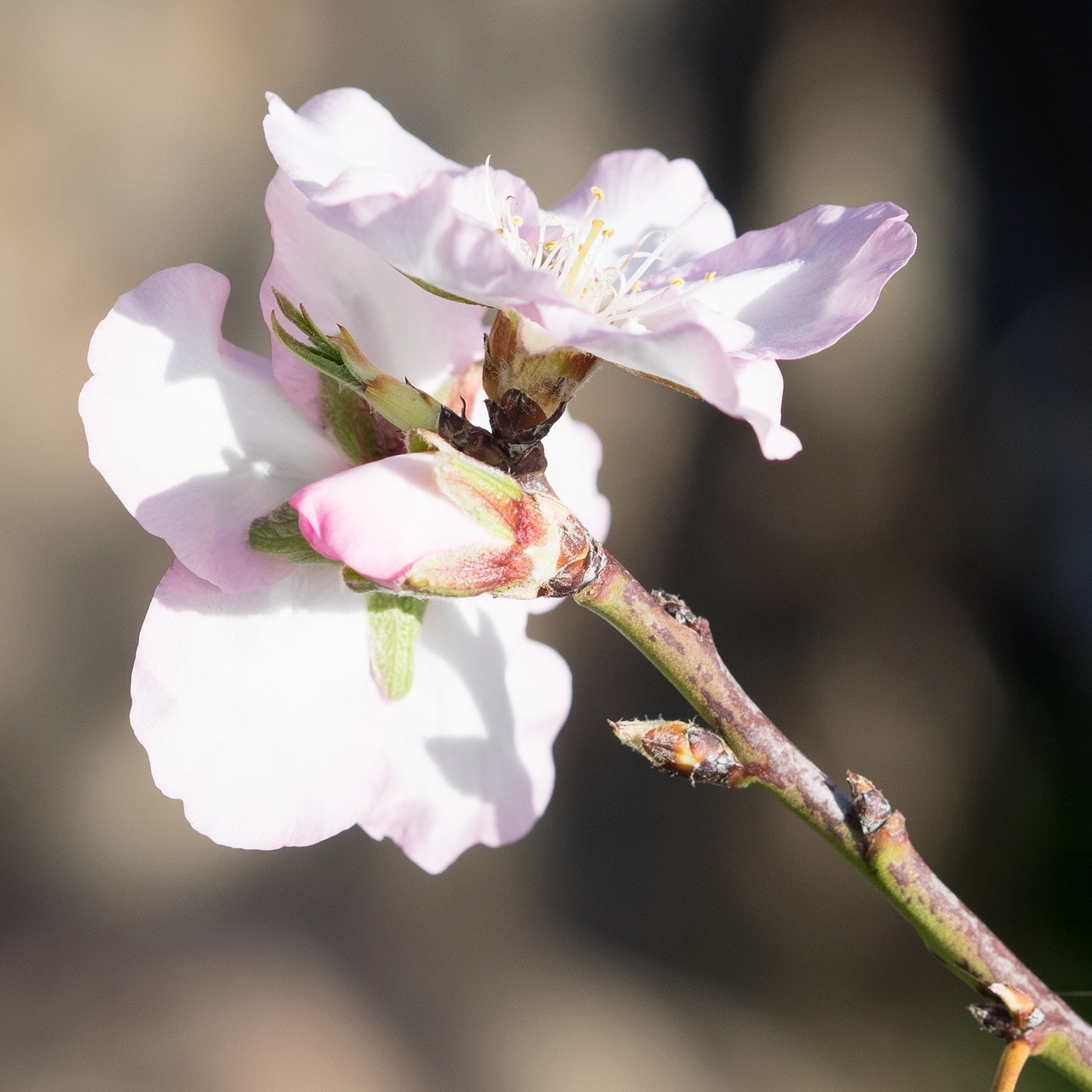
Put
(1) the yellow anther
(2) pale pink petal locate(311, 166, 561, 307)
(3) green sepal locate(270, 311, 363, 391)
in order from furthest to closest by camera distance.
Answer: (1) the yellow anther
(3) green sepal locate(270, 311, 363, 391)
(2) pale pink petal locate(311, 166, 561, 307)

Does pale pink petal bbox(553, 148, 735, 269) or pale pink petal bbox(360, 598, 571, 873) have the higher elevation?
pale pink petal bbox(553, 148, 735, 269)

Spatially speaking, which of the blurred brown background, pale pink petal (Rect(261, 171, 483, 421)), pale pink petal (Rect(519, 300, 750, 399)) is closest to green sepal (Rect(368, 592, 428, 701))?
pale pink petal (Rect(261, 171, 483, 421))

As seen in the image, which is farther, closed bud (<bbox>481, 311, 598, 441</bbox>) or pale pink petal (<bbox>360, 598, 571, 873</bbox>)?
pale pink petal (<bbox>360, 598, 571, 873</bbox>)

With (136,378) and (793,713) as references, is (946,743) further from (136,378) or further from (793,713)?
(136,378)

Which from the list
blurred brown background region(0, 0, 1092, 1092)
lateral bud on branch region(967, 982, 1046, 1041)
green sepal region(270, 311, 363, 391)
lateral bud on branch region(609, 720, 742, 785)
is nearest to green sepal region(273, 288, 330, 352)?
green sepal region(270, 311, 363, 391)

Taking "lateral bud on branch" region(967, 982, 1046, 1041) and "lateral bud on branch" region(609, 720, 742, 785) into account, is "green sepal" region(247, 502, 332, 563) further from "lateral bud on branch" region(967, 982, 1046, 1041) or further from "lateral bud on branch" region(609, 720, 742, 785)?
"lateral bud on branch" region(967, 982, 1046, 1041)

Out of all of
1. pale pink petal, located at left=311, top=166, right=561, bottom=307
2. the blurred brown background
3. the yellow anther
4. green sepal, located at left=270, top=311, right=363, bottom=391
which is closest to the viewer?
pale pink petal, located at left=311, top=166, right=561, bottom=307

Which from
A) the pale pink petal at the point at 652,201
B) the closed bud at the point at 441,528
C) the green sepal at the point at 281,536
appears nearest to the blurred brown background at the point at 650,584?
the pale pink petal at the point at 652,201

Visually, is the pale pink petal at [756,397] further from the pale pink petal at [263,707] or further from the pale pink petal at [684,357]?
the pale pink petal at [263,707]
